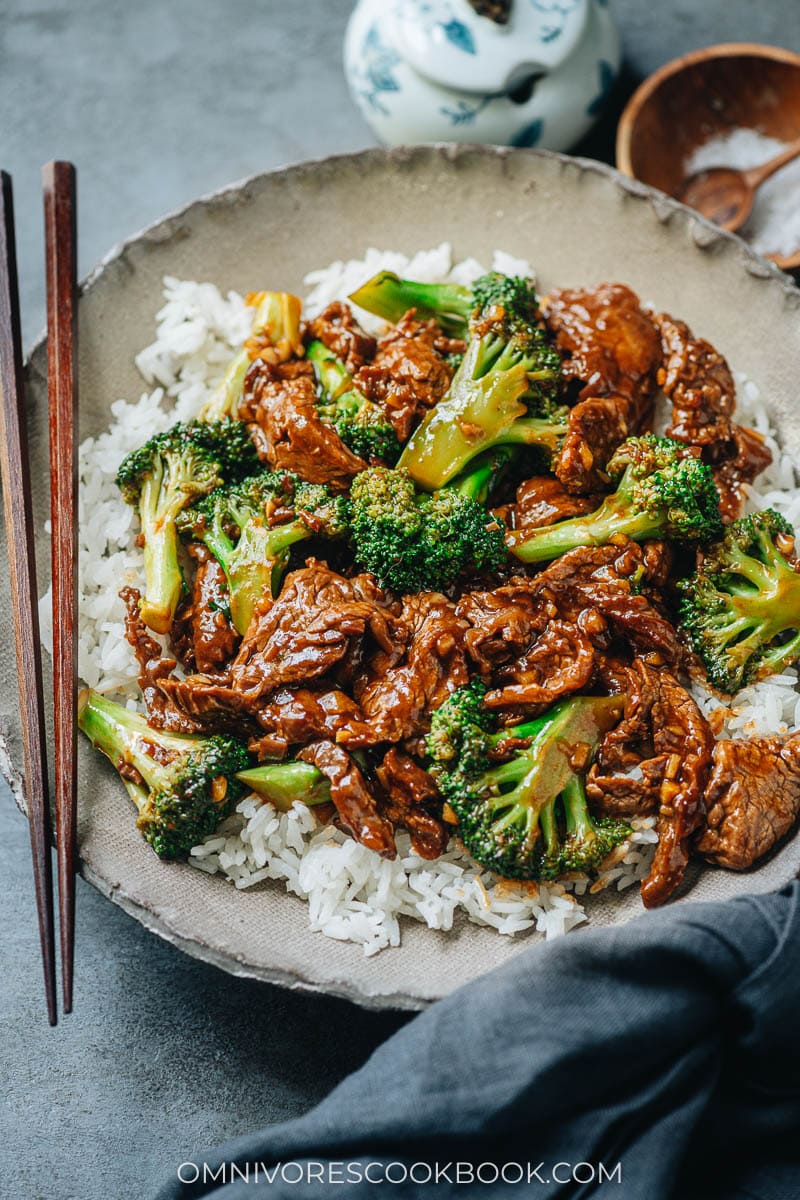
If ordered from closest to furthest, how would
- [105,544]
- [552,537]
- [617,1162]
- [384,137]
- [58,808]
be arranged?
1. [617,1162]
2. [58,808]
3. [552,537]
4. [105,544]
5. [384,137]

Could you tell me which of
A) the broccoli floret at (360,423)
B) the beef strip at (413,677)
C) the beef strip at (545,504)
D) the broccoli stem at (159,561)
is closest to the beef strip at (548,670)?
the beef strip at (413,677)

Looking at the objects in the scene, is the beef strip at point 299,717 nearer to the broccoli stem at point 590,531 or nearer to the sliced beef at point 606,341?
the broccoli stem at point 590,531

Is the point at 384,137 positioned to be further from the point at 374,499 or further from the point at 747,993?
the point at 747,993

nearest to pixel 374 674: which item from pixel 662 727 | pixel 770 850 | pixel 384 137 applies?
pixel 662 727

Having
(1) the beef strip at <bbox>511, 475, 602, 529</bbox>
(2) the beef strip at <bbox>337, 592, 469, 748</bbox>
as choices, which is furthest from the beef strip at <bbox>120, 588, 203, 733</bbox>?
(1) the beef strip at <bbox>511, 475, 602, 529</bbox>

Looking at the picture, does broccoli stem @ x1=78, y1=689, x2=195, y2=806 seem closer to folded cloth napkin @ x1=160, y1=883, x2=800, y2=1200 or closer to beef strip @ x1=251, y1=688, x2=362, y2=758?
beef strip @ x1=251, y1=688, x2=362, y2=758

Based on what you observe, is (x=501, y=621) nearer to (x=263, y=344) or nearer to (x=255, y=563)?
(x=255, y=563)

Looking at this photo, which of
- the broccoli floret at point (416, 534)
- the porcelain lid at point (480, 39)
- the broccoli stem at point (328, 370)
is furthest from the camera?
the porcelain lid at point (480, 39)
